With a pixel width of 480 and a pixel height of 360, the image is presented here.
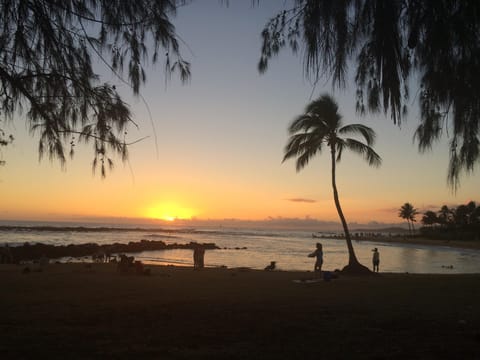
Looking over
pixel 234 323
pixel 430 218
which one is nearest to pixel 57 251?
pixel 234 323

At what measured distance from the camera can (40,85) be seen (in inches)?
227

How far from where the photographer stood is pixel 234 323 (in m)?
6.62

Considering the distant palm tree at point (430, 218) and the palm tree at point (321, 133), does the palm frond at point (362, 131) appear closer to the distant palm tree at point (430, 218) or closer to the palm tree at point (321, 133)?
the palm tree at point (321, 133)

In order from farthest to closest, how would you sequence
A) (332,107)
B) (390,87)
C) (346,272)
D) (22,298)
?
(332,107)
(346,272)
(22,298)
(390,87)

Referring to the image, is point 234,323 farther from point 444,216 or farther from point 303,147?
point 444,216

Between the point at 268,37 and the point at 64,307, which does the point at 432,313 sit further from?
the point at 64,307

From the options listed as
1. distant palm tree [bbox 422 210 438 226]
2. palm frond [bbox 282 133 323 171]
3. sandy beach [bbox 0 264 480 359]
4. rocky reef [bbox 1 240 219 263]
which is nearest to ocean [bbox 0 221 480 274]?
rocky reef [bbox 1 240 219 263]

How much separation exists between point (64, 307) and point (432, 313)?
665 cm

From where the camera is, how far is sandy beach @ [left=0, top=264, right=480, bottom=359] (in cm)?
508

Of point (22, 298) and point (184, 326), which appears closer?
point (184, 326)

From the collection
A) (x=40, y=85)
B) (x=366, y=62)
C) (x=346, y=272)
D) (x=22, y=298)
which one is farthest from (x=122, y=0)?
(x=346, y=272)

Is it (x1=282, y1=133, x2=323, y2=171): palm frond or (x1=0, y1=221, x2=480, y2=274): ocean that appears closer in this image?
(x1=282, y1=133, x2=323, y2=171): palm frond

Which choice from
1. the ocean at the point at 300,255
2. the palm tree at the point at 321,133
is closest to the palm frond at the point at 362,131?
the palm tree at the point at 321,133

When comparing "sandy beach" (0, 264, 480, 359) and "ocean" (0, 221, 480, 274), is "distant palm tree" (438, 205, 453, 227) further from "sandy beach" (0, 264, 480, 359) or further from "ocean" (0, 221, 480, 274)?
"sandy beach" (0, 264, 480, 359)
